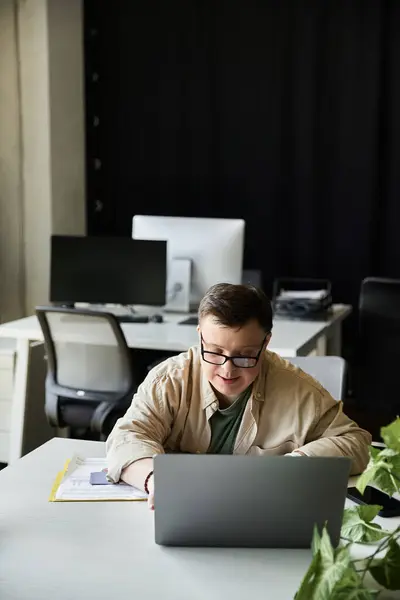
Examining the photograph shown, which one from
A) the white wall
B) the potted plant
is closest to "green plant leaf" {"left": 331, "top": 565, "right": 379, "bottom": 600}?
the potted plant

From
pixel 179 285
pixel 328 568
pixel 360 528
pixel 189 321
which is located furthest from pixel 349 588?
pixel 179 285

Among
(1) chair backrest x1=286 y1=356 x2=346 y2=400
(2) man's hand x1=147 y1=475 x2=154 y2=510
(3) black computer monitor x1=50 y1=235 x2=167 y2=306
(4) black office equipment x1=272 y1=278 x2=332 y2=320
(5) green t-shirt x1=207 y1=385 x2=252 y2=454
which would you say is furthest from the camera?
(4) black office equipment x1=272 y1=278 x2=332 y2=320

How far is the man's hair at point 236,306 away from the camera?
1656mm

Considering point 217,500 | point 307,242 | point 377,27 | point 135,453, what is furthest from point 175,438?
point 377,27

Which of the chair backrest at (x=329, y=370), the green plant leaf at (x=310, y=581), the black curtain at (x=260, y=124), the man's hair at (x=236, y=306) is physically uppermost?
the black curtain at (x=260, y=124)

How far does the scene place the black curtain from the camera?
179 inches

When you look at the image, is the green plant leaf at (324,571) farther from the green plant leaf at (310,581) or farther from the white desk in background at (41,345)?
the white desk in background at (41,345)

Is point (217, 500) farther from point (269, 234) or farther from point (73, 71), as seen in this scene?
point (73, 71)

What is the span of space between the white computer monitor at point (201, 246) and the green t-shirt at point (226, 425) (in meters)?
1.93

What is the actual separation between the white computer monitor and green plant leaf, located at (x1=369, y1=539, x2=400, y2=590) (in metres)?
2.63

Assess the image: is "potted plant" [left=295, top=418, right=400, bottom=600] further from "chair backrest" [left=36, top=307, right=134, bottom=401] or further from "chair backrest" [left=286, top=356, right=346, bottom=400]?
"chair backrest" [left=36, top=307, right=134, bottom=401]

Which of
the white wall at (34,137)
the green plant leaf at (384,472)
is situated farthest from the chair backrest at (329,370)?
the white wall at (34,137)

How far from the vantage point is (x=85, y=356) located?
3236 millimetres

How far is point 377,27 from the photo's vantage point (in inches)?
175
